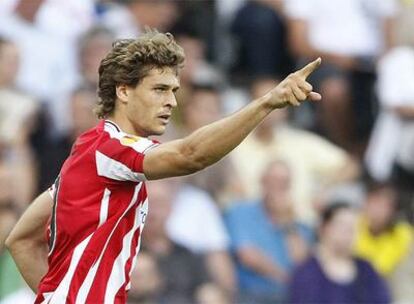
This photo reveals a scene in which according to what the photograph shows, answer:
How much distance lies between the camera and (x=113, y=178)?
18.0 feet

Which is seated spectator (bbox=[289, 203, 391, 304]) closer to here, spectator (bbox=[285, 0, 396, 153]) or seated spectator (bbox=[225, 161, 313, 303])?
seated spectator (bbox=[225, 161, 313, 303])

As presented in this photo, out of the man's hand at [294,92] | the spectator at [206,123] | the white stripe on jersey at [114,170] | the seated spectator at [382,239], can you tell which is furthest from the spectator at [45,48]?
the man's hand at [294,92]

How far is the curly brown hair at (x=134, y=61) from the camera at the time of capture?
18.3 ft

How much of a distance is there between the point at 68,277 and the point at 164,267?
4.40m

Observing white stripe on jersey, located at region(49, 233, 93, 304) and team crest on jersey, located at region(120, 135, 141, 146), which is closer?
team crest on jersey, located at region(120, 135, 141, 146)

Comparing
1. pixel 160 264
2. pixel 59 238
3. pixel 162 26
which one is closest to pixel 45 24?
pixel 162 26

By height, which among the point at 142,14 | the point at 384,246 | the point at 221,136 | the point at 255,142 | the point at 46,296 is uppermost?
the point at 221,136

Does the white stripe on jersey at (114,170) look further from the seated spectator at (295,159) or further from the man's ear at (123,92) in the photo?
the seated spectator at (295,159)

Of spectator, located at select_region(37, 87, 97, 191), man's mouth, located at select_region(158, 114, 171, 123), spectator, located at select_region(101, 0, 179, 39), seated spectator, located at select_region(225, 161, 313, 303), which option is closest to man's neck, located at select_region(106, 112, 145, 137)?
man's mouth, located at select_region(158, 114, 171, 123)

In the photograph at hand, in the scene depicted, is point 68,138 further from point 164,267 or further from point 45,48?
point 164,267

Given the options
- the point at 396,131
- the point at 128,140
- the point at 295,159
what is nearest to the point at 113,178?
the point at 128,140

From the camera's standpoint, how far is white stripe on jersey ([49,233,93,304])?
221 inches

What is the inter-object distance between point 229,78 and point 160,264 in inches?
105

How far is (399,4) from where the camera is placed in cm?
1244
